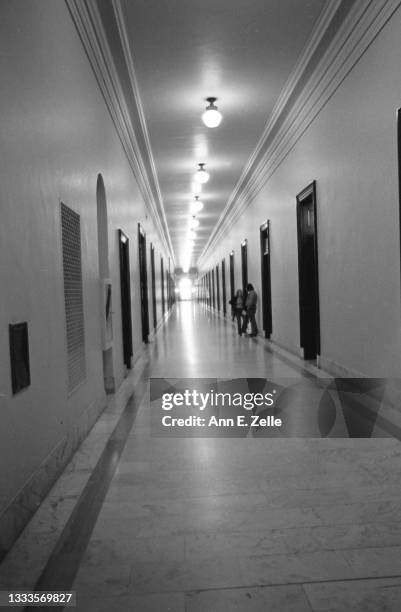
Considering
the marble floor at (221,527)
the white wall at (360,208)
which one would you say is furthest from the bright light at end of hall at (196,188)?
the marble floor at (221,527)

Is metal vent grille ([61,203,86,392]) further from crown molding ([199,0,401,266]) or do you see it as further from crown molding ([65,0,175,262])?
crown molding ([199,0,401,266])

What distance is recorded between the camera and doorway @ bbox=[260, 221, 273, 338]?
15000 millimetres

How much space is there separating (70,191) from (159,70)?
151 inches

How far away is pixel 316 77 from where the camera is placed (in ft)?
28.1

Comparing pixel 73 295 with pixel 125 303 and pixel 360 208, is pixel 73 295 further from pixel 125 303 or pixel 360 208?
pixel 125 303

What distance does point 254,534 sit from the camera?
3402mm

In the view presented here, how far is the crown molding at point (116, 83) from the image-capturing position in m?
6.13

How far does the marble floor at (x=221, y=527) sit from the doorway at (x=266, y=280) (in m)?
9.68

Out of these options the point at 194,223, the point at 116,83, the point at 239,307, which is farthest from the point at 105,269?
the point at 194,223

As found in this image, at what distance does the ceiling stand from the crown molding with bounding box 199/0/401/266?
15 centimetres

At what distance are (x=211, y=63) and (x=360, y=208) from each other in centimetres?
317

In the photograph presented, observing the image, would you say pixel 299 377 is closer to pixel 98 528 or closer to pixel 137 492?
pixel 137 492

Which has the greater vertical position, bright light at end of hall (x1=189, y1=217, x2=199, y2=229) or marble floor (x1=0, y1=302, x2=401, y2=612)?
bright light at end of hall (x1=189, y1=217, x2=199, y2=229)

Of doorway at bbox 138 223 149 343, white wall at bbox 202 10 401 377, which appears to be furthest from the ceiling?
doorway at bbox 138 223 149 343
